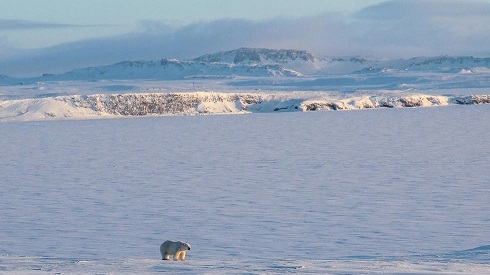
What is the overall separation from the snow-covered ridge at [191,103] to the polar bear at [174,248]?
113 feet

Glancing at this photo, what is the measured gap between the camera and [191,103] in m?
47.6

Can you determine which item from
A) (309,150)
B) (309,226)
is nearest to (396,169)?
(309,150)

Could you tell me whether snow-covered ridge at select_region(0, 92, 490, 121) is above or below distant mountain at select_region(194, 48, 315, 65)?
below

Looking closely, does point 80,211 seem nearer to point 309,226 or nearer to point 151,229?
point 151,229

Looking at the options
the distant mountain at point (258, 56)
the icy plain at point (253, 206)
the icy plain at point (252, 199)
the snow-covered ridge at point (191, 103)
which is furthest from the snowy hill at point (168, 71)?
the icy plain at point (253, 206)

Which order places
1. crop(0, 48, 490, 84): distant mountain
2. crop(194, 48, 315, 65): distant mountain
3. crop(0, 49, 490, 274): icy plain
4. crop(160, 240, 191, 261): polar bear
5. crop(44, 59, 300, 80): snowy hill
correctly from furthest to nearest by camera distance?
crop(194, 48, 315, 65): distant mountain, crop(44, 59, 300, 80): snowy hill, crop(0, 48, 490, 84): distant mountain, crop(0, 49, 490, 274): icy plain, crop(160, 240, 191, 261): polar bear

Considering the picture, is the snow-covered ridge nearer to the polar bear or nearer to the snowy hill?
the polar bear

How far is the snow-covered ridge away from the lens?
142 feet

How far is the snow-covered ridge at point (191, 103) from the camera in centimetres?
4316

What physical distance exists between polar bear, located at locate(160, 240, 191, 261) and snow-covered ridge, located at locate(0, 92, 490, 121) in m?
→ 34.5

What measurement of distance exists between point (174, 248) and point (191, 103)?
129 ft

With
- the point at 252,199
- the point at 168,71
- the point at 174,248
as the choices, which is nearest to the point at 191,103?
the point at 252,199

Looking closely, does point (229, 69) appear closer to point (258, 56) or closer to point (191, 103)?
point (258, 56)

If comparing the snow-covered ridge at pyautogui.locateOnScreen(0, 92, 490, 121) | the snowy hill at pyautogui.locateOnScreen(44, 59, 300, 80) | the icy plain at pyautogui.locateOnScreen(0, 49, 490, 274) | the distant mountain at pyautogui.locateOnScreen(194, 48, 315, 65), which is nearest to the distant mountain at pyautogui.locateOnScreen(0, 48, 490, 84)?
the snowy hill at pyautogui.locateOnScreen(44, 59, 300, 80)
